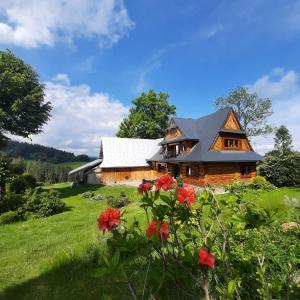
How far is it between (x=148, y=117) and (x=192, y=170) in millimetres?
23970

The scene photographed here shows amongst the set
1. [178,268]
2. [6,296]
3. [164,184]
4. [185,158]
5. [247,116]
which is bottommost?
[6,296]

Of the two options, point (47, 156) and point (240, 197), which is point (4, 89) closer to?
point (240, 197)

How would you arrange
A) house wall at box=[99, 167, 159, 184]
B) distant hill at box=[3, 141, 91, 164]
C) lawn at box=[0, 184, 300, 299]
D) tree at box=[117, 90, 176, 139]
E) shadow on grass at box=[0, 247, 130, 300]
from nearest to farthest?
shadow on grass at box=[0, 247, 130, 300] → lawn at box=[0, 184, 300, 299] → house wall at box=[99, 167, 159, 184] → tree at box=[117, 90, 176, 139] → distant hill at box=[3, 141, 91, 164]

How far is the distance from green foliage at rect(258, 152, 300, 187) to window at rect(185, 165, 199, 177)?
843 centimetres

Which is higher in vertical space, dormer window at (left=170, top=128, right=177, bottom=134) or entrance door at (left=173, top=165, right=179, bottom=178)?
dormer window at (left=170, top=128, right=177, bottom=134)

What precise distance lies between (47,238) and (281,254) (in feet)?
32.8

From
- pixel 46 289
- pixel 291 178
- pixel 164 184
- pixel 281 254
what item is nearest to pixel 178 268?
pixel 164 184

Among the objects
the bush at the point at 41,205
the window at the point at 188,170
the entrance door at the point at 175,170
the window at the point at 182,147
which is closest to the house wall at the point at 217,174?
the window at the point at 188,170

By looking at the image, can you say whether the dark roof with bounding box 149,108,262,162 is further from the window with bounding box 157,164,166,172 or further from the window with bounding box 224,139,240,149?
the window with bounding box 157,164,166,172

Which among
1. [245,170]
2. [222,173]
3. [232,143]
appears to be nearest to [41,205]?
[222,173]

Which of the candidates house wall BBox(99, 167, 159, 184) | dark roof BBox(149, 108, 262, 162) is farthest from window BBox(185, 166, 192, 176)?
house wall BBox(99, 167, 159, 184)

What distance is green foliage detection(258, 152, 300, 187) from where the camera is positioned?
90.7 feet

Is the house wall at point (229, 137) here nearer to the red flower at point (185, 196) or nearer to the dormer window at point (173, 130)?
the dormer window at point (173, 130)

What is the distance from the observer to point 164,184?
10.8 feet
